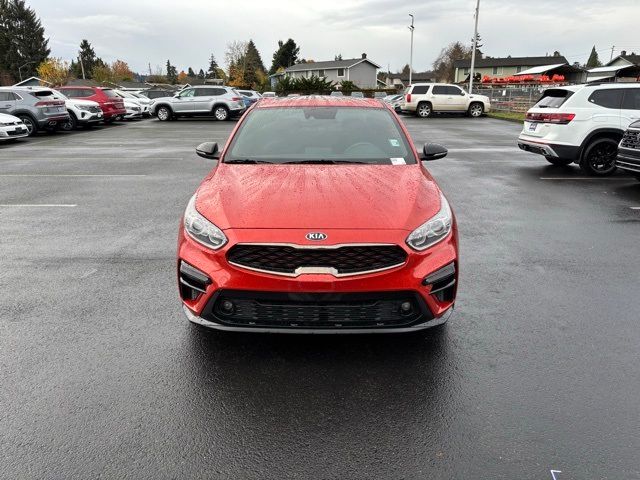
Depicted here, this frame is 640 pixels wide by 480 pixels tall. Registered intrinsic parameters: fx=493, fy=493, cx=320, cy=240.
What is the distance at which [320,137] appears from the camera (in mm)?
4609

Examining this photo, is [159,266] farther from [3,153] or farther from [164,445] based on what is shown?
[3,153]

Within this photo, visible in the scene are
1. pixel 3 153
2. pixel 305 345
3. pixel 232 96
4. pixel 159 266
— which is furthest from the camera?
pixel 232 96

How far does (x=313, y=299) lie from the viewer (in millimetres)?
2961

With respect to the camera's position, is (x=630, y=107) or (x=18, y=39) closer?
(x=630, y=107)

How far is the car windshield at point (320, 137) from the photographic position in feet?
14.1

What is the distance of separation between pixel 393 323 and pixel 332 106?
2.77 m

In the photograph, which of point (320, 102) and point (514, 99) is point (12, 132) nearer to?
point (320, 102)

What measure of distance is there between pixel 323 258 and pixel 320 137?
1.94 meters

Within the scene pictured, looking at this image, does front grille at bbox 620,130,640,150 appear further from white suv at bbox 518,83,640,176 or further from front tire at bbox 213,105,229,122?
front tire at bbox 213,105,229,122

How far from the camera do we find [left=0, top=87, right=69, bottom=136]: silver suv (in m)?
17.4

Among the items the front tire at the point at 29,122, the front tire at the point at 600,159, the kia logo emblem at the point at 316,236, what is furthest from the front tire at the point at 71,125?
the kia logo emblem at the point at 316,236

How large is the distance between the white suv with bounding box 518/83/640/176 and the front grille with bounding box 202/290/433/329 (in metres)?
8.45

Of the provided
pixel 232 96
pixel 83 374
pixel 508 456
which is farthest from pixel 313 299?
pixel 232 96

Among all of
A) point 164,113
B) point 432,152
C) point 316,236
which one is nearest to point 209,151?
point 432,152
